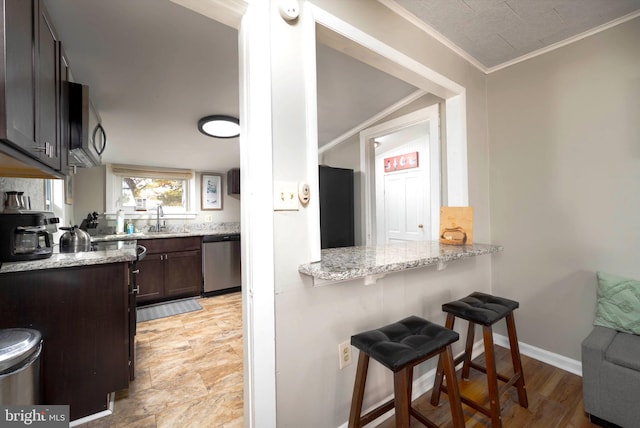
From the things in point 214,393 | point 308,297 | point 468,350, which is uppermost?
point 308,297

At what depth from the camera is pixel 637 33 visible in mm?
1631

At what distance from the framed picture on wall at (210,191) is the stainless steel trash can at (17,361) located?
3286 mm

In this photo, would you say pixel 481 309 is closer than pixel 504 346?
Yes

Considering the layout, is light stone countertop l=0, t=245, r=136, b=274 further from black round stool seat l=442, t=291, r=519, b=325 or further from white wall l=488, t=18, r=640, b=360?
white wall l=488, t=18, r=640, b=360

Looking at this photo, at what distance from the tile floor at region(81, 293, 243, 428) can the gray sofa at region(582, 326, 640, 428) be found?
195cm

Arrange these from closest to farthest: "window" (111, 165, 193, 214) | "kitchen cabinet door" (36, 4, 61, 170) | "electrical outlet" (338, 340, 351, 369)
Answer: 1. "kitchen cabinet door" (36, 4, 61, 170)
2. "electrical outlet" (338, 340, 351, 369)
3. "window" (111, 165, 193, 214)

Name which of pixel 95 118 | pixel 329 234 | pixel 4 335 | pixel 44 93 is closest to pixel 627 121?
pixel 329 234

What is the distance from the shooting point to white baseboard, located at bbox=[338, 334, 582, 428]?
151 centimetres

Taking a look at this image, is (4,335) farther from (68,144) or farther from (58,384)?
(68,144)

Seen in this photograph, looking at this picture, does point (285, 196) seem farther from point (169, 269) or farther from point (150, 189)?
point (150, 189)

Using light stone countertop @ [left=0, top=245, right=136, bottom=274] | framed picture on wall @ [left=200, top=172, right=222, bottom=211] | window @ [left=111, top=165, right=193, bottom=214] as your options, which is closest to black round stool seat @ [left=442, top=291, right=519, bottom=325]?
Answer: light stone countertop @ [left=0, top=245, right=136, bottom=274]

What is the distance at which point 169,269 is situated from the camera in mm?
3512

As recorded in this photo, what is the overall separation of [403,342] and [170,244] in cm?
335

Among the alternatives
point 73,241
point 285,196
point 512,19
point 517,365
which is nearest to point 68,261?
point 73,241
